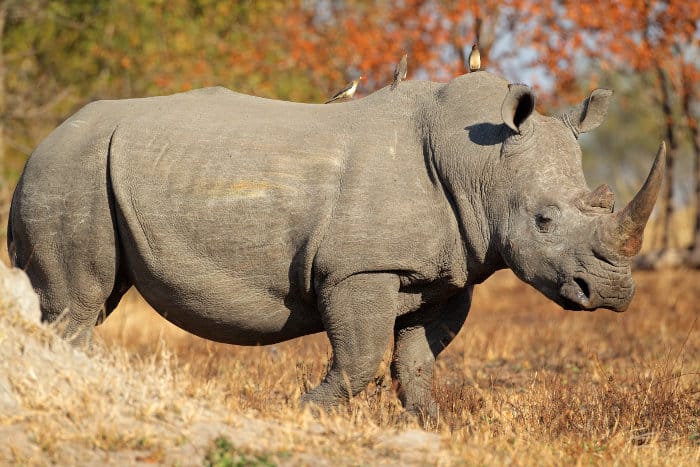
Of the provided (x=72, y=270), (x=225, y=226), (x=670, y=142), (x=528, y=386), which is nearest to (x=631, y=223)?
(x=528, y=386)

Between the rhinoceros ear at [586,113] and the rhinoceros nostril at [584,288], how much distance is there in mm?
911

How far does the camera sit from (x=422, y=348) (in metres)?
6.01

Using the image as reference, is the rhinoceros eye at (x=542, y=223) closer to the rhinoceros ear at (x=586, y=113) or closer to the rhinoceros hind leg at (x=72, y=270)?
the rhinoceros ear at (x=586, y=113)

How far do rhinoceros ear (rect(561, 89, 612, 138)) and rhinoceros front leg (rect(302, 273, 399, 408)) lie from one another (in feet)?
4.30

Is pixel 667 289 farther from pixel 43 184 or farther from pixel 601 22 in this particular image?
pixel 43 184

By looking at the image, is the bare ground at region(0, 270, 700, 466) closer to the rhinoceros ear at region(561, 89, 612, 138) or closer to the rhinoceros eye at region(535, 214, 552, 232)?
the rhinoceros eye at region(535, 214, 552, 232)

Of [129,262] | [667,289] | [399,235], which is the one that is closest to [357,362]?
[399,235]

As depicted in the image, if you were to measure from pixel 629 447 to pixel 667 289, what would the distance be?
9217 millimetres

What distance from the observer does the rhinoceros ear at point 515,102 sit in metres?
5.24

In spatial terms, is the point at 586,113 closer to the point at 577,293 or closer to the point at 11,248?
the point at 577,293

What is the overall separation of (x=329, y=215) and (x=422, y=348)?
1.15m

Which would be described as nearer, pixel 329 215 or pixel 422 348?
pixel 329 215

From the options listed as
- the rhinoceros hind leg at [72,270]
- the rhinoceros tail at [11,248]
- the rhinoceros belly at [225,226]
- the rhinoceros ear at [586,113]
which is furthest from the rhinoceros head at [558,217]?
the rhinoceros tail at [11,248]

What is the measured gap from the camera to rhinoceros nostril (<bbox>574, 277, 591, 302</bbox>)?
16.8ft
